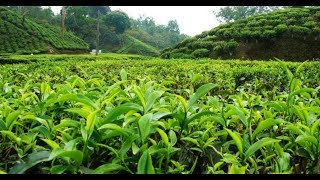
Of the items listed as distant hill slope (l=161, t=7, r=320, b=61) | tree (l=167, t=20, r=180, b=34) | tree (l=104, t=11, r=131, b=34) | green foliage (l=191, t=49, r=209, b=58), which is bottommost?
green foliage (l=191, t=49, r=209, b=58)

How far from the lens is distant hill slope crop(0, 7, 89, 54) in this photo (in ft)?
105

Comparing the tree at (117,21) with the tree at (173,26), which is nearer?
the tree at (117,21)

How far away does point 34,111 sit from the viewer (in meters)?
1.21

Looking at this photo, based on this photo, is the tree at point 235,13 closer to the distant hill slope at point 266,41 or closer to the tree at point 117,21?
the tree at point 117,21

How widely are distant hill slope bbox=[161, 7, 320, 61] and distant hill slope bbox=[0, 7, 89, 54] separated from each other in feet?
63.0

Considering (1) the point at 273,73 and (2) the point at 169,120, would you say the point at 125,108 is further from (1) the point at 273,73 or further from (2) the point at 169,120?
(1) the point at 273,73

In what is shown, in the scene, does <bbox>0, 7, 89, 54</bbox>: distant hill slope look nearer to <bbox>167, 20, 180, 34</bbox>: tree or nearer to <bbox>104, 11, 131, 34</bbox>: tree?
<bbox>104, 11, 131, 34</bbox>: tree

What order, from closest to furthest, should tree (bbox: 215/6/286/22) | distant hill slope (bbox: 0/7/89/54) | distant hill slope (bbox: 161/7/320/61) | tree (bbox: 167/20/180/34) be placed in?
distant hill slope (bbox: 161/7/320/61), distant hill slope (bbox: 0/7/89/54), tree (bbox: 215/6/286/22), tree (bbox: 167/20/180/34)

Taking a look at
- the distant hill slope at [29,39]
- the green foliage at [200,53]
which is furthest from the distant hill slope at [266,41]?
the distant hill slope at [29,39]

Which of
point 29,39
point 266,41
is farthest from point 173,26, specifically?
point 266,41

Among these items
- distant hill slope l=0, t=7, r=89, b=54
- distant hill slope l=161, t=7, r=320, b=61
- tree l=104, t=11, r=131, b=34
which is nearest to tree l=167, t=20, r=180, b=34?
tree l=104, t=11, r=131, b=34

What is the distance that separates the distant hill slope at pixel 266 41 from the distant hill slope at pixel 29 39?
1921 centimetres

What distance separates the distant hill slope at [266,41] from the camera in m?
16.1

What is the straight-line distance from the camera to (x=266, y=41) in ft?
54.3
